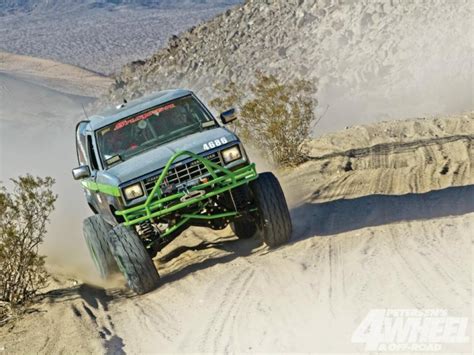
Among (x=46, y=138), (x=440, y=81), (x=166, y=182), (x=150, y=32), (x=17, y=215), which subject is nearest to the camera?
(x=166, y=182)

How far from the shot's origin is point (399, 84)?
27.8 meters

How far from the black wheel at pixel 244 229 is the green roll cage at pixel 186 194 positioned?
1469 millimetres

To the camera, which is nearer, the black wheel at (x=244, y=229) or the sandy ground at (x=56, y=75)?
the black wheel at (x=244, y=229)

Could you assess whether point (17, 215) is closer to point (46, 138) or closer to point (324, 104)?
point (324, 104)

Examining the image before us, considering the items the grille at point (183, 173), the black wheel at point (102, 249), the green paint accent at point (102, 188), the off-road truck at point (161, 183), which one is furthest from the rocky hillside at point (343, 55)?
the grille at point (183, 173)

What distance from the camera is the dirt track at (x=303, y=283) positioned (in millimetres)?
7849

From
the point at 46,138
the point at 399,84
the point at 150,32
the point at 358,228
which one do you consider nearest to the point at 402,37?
the point at 399,84

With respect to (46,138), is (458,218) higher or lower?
lower

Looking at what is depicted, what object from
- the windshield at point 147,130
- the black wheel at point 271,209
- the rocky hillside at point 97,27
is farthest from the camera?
the rocky hillside at point 97,27

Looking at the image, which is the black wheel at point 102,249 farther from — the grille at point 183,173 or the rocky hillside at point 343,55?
the rocky hillside at point 343,55

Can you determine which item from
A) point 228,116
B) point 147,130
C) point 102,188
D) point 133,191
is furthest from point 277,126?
point 133,191

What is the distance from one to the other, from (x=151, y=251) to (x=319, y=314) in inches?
124

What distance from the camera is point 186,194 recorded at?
993 cm

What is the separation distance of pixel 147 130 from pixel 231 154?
1.29 meters
